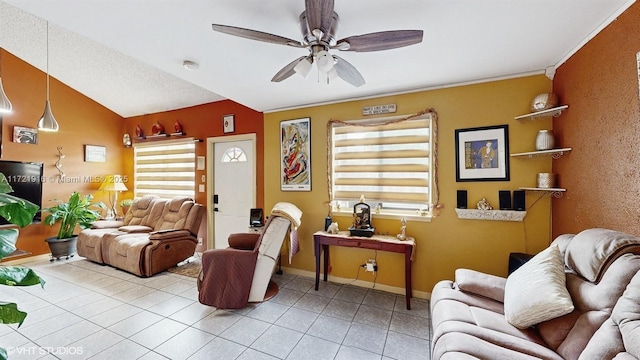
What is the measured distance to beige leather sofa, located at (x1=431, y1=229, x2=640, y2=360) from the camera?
3.46ft

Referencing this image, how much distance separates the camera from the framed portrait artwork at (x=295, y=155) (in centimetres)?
343

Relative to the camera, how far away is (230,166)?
4137 millimetres

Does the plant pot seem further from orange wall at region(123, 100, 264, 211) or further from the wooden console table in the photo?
the wooden console table

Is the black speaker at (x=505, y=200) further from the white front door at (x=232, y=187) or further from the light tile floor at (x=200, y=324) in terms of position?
the white front door at (x=232, y=187)

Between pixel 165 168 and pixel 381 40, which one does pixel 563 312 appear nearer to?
pixel 381 40

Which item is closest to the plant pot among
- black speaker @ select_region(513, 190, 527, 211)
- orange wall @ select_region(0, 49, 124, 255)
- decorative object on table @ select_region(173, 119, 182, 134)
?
orange wall @ select_region(0, 49, 124, 255)

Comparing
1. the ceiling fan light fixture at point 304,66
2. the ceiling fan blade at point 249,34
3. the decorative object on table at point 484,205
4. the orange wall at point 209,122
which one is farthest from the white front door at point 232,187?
the decorative object on table at point 484,205

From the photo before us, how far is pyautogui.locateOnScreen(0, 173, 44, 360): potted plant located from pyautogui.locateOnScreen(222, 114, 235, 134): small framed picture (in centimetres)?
305

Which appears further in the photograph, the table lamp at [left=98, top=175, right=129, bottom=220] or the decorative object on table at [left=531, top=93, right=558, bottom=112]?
the table lamp at [left=98, top=175, right=129, bottom=220]

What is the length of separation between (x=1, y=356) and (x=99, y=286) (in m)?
2.62

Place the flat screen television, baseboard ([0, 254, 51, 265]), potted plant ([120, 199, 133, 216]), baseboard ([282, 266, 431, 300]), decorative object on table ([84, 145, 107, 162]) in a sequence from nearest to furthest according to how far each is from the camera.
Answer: baseboard ([282, 266, 431, 300])
the flat screen television
baseboard ([0, 254, 51, 265])
decorative object on table ([84, 145, 107, 162])
potted plant ([120, 199, 133, 216])

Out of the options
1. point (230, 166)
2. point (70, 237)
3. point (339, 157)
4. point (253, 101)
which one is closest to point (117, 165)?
point (70, 237)

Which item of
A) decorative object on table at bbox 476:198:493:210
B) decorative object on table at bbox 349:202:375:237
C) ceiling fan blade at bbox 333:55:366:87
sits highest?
ceiling fan blade at bbox 333:55:366:87

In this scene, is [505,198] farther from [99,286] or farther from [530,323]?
[99,286]
